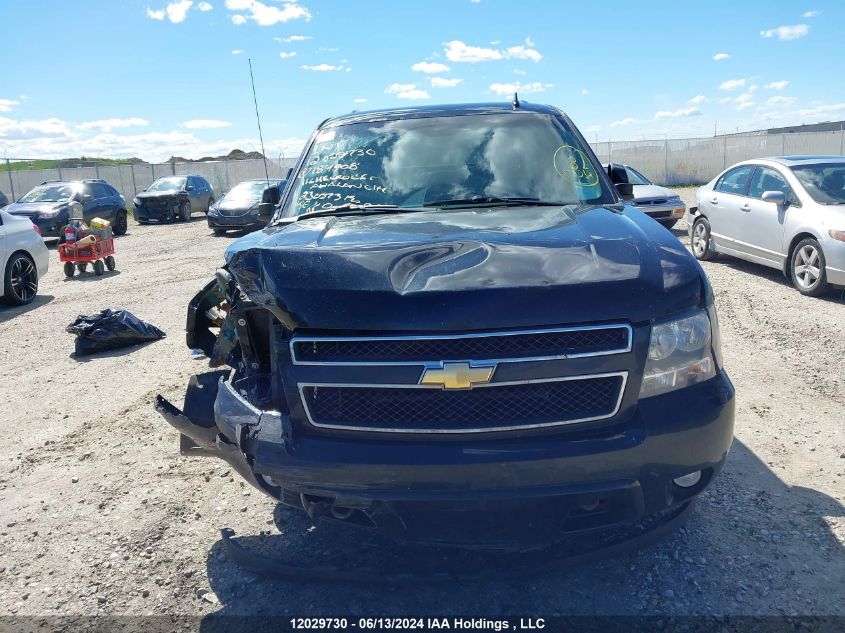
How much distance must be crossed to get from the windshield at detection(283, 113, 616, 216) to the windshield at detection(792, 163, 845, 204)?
18.9 ft

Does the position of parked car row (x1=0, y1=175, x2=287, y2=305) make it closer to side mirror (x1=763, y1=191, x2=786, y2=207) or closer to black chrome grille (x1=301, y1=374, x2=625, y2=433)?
black chrome grille (x1=301, y1=374, x2=625, y2=433)

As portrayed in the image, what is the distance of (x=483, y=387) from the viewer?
2.47 meters

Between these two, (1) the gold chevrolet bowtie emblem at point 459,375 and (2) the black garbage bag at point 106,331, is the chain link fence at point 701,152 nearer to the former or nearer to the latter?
(2) the black garbage bag at point 106,331

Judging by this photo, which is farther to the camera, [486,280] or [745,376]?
[745,376]

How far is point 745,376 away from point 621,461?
364 centimetres

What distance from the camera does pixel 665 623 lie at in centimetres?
265

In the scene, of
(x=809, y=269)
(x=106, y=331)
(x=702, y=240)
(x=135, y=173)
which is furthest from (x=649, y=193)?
(x=135, y=173)

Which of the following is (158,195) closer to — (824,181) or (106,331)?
(106,331)

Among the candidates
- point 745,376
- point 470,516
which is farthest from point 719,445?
point 745,376

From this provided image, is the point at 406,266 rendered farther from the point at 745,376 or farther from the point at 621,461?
the point at 745,376

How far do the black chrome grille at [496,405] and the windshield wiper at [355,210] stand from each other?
139 centimetres

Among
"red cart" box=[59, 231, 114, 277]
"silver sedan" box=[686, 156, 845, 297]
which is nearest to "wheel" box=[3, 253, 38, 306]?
"red cart" box=[59, 231, 114, 277]

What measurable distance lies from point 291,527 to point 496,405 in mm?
1526

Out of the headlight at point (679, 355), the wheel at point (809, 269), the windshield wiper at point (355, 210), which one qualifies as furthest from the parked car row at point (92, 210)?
the wheel at point (809, 269)
